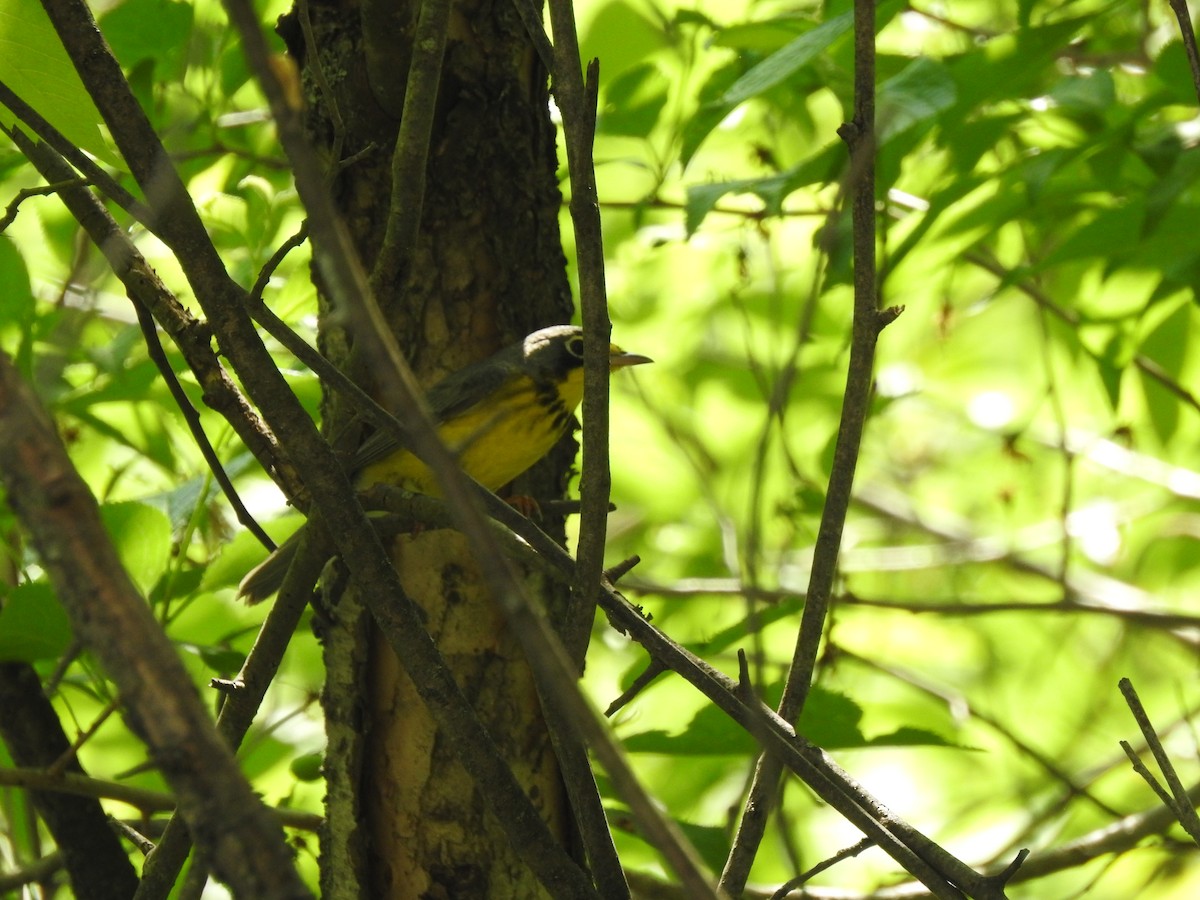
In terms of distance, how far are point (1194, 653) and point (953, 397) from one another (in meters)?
1.64

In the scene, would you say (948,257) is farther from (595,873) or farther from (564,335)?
(595,873)

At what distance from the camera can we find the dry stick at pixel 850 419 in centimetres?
162

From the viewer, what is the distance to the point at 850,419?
182 centimetres

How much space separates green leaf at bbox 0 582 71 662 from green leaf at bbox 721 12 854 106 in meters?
1.62

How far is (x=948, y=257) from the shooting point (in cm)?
288

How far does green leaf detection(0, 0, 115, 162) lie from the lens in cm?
186

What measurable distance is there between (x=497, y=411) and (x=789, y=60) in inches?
45.2

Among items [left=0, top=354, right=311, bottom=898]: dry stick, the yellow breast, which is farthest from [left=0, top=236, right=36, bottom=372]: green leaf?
[left=0, top=354, right=311, bottom=898]: dry stick

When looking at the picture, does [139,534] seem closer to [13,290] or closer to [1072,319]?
[13,290]

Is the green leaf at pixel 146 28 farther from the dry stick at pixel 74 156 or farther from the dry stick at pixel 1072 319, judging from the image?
the dry stick at pixel 1072 319

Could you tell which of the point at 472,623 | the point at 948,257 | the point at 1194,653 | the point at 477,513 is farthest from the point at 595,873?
the point at 1194,653

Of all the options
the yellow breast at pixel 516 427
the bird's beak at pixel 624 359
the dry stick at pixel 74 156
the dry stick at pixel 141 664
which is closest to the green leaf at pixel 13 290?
the dry stick at pixel 74 156

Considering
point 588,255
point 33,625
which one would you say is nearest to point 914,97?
point 588,255

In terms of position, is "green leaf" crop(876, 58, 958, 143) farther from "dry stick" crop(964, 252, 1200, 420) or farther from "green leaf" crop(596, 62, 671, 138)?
"green leaf" crop(596, 62, 671, 138)
